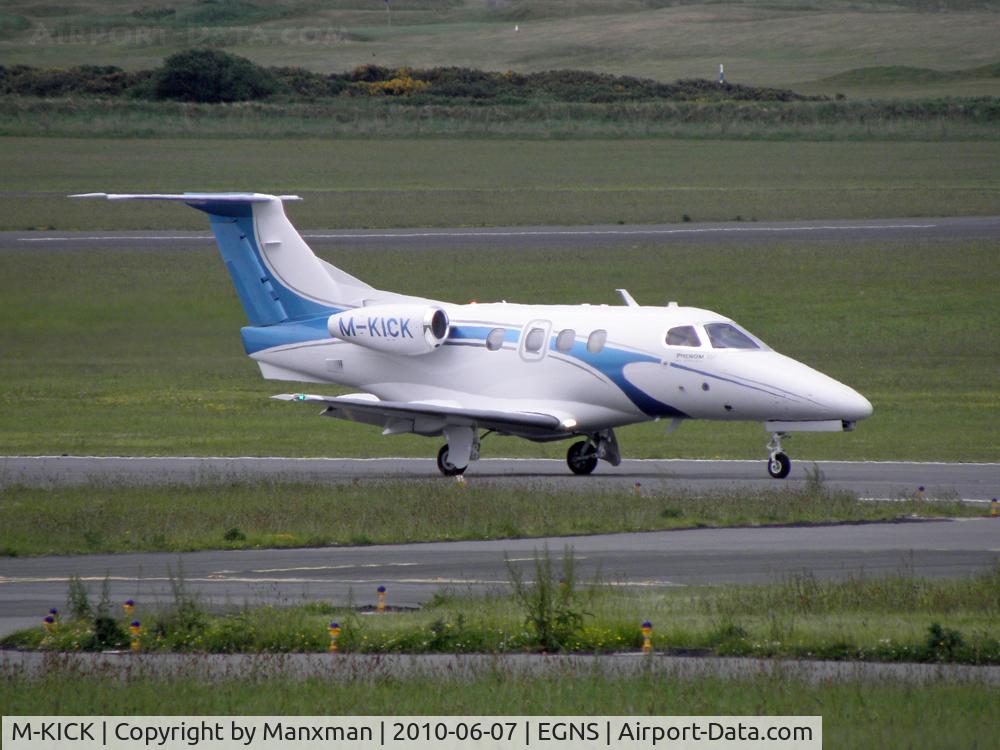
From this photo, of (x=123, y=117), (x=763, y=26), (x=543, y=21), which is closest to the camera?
(x=123, y=117)

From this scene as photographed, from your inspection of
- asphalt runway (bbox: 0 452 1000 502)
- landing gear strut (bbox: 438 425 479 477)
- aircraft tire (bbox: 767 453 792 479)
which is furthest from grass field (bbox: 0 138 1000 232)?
aircraft tire (bbox: 767 453 792 479)

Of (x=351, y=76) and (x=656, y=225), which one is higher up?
(x=351, y=76)

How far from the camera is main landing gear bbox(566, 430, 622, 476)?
2722 cm

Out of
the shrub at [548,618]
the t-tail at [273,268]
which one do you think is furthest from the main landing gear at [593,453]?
the shrub at [548,618]

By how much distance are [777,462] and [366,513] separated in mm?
7135

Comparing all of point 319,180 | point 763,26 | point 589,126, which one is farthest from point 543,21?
point 319,180

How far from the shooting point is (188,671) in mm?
12562

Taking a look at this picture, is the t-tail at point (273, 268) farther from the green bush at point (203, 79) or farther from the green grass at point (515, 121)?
the green bush at point (203, 79)

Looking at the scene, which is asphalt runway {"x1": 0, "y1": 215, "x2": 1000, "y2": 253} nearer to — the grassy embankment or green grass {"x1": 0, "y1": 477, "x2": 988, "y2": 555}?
green grass {"x1": 0, "y1": 477, "x2": 988, "y2": 555}

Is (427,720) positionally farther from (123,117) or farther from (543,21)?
(543,21)

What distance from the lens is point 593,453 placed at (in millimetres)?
27406

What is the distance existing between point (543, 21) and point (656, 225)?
112m

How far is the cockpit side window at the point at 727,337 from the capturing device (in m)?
25.5

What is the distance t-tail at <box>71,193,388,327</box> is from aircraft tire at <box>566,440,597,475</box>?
4492 mm
